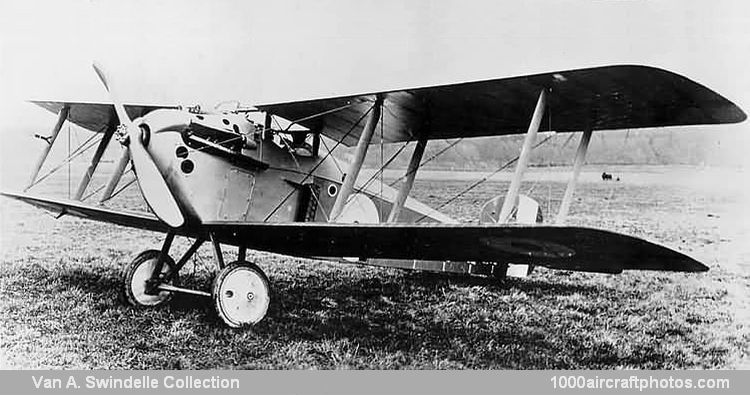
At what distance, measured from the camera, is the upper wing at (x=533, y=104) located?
3930 millimetres

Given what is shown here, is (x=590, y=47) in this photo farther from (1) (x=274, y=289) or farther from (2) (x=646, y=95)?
(1) (x=274, y=289)

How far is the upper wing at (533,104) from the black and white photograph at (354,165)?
0.03 metres

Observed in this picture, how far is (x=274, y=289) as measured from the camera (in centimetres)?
654

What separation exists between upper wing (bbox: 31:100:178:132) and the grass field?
1.24 meters

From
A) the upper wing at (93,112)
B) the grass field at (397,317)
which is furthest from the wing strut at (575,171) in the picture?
the upper wing at (93,112)

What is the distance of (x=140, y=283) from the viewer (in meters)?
5.38

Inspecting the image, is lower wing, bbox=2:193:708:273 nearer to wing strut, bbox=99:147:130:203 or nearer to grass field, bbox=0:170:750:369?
wing strut, bbox=99:147:130:203

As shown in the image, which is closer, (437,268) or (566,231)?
(566,231)

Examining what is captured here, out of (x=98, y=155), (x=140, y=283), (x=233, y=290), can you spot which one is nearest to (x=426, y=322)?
(x=233, y=290)

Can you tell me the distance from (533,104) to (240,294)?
2.74 meters

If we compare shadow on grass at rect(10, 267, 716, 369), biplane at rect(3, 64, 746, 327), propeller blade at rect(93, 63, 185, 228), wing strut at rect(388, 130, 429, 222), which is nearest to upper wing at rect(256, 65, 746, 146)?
biplane at rect(3, 64, 746, 327)

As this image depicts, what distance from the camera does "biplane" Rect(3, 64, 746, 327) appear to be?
392cm

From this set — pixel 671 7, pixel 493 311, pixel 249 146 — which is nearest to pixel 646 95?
pixel 671 7
